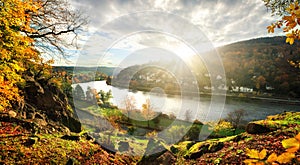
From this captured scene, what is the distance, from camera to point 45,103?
41.0ft

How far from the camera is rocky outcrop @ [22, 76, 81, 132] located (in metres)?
11.2

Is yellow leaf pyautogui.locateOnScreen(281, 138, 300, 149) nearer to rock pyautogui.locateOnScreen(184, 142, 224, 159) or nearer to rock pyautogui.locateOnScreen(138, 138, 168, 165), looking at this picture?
rock pyautogui.locateOnScreen(184, 142, 224, 159)

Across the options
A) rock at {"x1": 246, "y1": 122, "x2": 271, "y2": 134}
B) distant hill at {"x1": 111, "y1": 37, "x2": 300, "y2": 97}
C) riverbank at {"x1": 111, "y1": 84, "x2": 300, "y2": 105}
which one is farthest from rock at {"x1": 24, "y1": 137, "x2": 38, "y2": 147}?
riverbank at {"x1": 111, "y1": 84, "x2": 300, "y2": 105}

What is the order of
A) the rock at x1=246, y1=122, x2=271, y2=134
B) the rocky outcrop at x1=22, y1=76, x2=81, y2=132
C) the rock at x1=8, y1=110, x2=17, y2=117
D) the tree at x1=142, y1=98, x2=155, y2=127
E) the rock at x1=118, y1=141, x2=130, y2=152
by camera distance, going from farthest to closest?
the tree at x1=142, y1=98, x2=155, y2=127 → the rock at x1=118, y1=141, x2=130, y2=152 → the rocky outcrop at x1=22, y1=76, x2=81, y2=132 → the rock at x1=8, y1=110, x2=17, y2=117 → the rock at x1=246, y1=122, x2=271, y2=134

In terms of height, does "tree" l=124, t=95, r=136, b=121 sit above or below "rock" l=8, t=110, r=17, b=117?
below

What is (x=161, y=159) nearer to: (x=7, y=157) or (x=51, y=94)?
(x=7, y=157)

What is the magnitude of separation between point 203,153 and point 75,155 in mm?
6090

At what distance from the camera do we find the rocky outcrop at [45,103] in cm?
1116

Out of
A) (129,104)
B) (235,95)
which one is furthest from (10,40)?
(235,95)

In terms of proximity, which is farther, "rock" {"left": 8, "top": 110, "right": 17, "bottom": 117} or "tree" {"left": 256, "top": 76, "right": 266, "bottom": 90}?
"tree" {"left": 256, "top": 76, "right": 266, "bottom": 90}

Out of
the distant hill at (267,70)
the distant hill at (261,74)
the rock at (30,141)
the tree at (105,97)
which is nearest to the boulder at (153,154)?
the rock at (30,141)

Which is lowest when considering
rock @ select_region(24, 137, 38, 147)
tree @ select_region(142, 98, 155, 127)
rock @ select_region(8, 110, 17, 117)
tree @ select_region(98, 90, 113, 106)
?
tree @ select_region(142, 98, 155, 127)

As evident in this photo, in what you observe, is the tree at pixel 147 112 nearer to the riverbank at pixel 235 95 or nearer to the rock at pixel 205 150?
the riverbank at pixel 235 95

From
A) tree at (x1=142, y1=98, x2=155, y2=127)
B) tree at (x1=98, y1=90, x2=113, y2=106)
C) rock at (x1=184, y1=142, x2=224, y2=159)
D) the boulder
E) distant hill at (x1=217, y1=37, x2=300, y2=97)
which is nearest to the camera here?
rock at (x1=184, y1=142, x2=224, y2=159)
